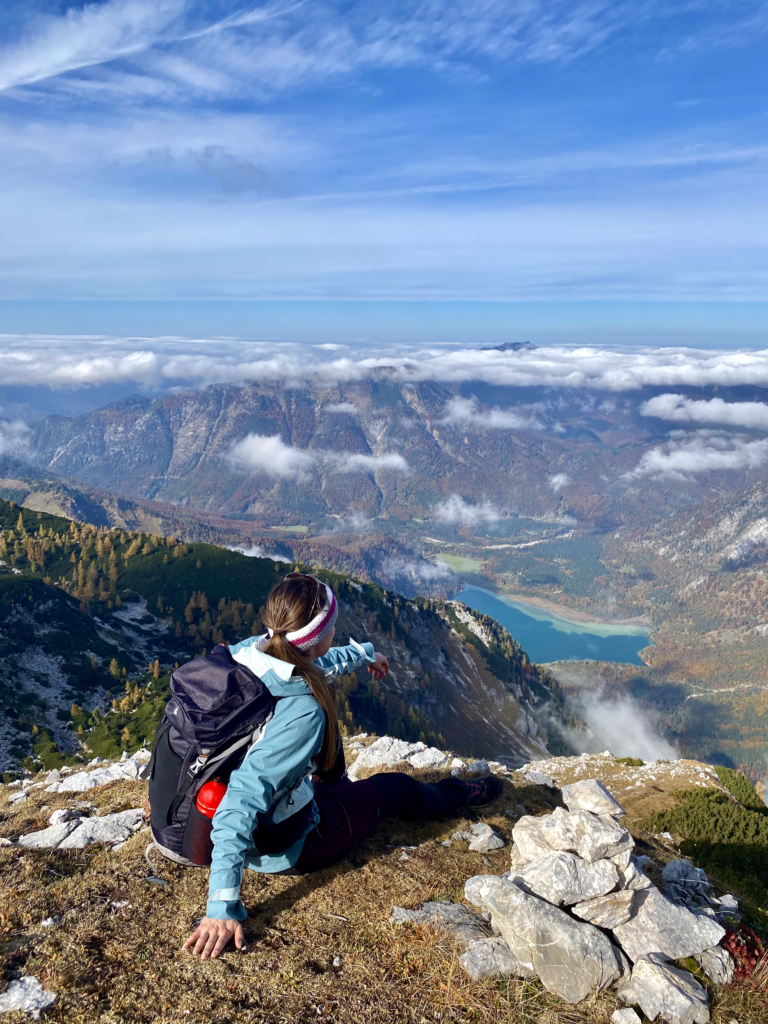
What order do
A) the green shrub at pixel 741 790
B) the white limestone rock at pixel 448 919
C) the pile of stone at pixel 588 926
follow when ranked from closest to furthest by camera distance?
1. the pile of stone at pixel 588 926
2. the white limestone rock at pixel 448 919
3. the green shrub at pixel 741 790

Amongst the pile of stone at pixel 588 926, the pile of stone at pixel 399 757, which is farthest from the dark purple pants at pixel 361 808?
the pile of stone at pixel 399 757

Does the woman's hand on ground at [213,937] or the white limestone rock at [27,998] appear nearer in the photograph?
the white limestone rock at [27,998]

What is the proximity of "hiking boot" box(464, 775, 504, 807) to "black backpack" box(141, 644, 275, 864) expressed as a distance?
6889 millimetres

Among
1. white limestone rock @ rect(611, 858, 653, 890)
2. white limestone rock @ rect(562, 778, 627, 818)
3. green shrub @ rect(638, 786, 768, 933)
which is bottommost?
green shrub @ rect(638, 786, 768, 933)

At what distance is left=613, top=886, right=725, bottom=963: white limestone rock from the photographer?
7.94 m

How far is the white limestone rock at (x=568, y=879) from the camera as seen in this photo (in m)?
8.25

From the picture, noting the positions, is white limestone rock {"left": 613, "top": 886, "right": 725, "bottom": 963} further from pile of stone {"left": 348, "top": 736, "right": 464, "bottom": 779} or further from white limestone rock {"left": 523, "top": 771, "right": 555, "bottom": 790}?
white limestone rock {"left": 523, "top": 771, "right": 555, "bottom": 790}

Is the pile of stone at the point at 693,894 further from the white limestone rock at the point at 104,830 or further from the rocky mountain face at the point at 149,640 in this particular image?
the rocky mountain face at the point at 149,640

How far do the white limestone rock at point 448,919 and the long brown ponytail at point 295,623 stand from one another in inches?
122

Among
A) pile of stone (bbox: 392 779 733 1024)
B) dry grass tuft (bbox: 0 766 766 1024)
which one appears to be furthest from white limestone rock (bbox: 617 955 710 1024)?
dry grass tuft (bbox: 0 766 766 1024)

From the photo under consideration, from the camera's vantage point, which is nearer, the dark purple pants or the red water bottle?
the red water bottle

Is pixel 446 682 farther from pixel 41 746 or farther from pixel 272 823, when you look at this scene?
pixel 272 823

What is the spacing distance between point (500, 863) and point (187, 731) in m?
6.92

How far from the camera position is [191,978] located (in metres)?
6.88
